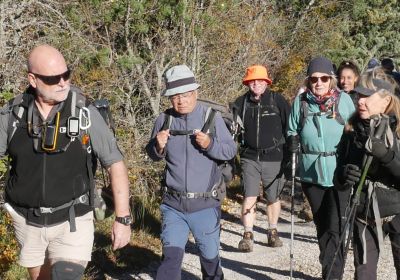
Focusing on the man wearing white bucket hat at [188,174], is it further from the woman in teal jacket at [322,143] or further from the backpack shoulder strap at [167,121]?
the woman in teal jacket at [322,143]

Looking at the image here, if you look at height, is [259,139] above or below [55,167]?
below

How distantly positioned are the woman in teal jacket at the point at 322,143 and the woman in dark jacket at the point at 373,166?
0.74m

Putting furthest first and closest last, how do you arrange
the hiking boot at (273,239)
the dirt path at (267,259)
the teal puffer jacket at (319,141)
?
1. the hiking boot at (273,239)
2. the dirt path at (267,259)
3. the teal puffer jacket at (319,141)

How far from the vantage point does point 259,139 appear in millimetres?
7117

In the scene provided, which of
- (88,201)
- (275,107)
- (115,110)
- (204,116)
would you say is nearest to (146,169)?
(115,110)

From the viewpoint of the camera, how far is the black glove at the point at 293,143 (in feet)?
18.6

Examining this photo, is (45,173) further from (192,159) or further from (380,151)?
(380,151)

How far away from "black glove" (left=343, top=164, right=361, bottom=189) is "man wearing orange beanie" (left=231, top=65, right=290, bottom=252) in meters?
2.85

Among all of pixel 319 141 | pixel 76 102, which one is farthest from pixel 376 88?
pixel 76 102

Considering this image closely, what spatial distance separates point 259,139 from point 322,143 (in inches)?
70.0

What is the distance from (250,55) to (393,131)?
9.03 metres

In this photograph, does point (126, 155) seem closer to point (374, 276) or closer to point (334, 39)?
point (374, 276)

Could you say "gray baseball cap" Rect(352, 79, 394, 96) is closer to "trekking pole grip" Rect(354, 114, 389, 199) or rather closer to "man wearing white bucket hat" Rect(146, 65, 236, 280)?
"trekking pole grip" Rect(354, 114, 389, 199)

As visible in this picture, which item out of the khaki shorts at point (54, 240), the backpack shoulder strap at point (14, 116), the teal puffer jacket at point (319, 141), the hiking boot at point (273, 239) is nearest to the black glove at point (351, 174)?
the teal puffer jacket at point (319, 141)
